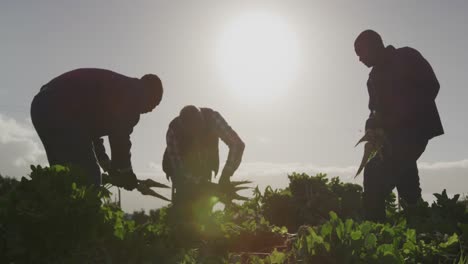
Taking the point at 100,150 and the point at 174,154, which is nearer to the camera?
the point at 100,150

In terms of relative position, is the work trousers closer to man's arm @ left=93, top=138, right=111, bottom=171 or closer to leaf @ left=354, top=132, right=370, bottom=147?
leaf @ left=354, top=132, right=370, bottom=147

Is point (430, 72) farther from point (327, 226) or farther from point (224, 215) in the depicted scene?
point (327, 226)

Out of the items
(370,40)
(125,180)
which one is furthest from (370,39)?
(125,180)

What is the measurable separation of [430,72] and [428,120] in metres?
0.64

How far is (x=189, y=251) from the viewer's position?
162 inches

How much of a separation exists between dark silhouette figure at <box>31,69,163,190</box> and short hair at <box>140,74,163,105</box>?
13cm

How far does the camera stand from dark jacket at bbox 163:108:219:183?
23.7ft

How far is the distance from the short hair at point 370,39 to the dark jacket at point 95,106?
3.06 meters

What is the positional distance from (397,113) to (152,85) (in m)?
3.28

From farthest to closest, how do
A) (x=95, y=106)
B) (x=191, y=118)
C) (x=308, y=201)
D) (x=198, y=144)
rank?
(x=308, y=201)
(x=198, y=144)
(x=191, y=118)
(x=95, y=106)

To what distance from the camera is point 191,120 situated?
23.2 feet

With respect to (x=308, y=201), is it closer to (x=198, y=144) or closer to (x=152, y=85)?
(x=198, y=144)

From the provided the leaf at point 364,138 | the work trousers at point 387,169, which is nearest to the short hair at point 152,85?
the leaf at point 364,138

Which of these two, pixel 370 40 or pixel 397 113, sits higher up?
pixel 370 40
